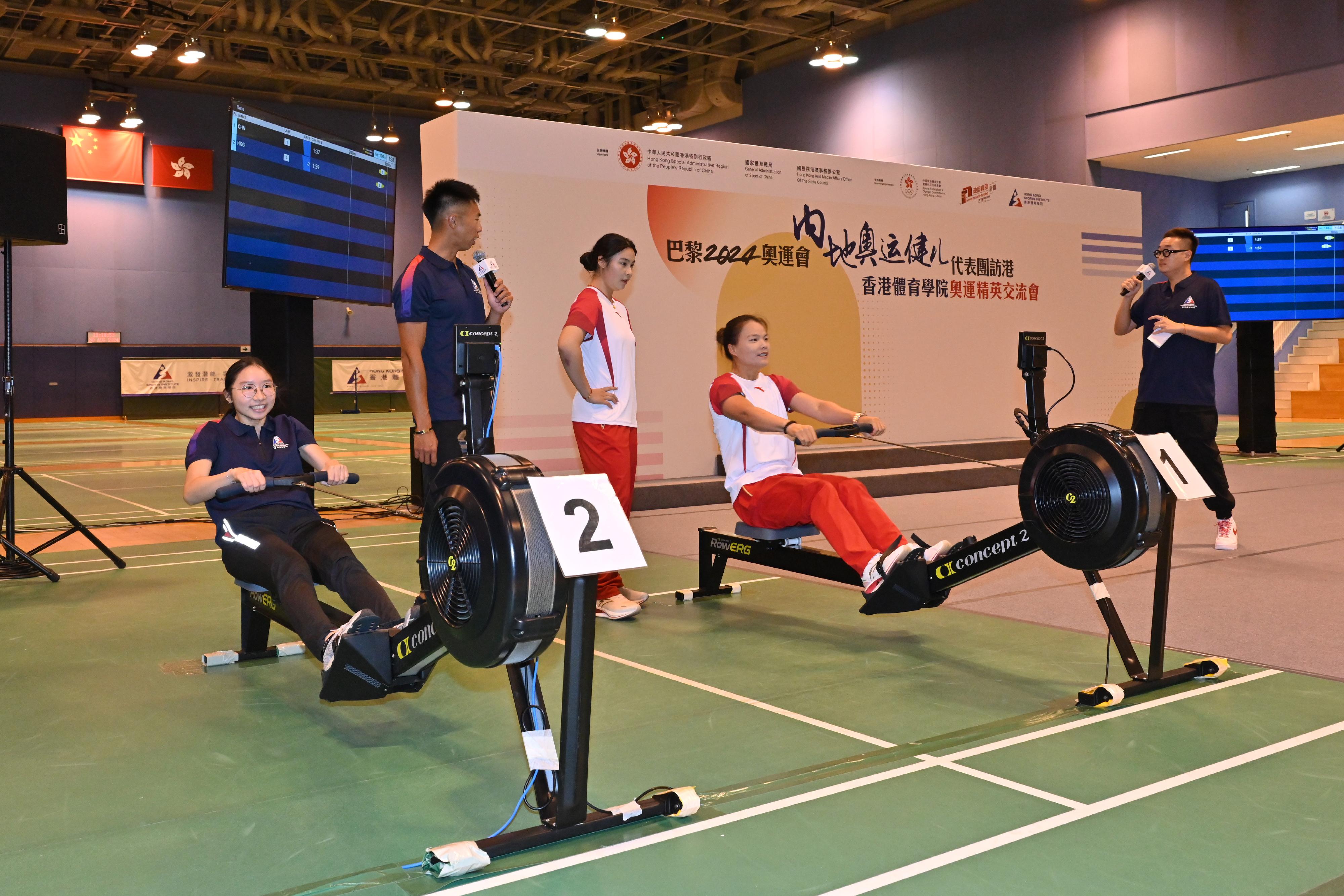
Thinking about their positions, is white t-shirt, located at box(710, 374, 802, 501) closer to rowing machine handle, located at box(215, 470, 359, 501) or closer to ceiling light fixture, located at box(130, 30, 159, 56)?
rowing machine handle, located at box(215, 470, 359, 501)

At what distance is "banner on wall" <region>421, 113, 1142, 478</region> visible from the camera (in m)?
7.08

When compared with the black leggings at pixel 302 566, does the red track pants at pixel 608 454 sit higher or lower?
higher

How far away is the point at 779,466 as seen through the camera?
160 inches

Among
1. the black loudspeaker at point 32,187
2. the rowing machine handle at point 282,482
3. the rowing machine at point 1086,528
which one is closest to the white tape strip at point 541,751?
the rowing machine handle at point 282,482

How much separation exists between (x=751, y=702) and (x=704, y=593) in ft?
4.90

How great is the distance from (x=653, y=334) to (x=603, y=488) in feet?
18.9

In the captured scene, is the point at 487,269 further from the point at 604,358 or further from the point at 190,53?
the point at 190,53

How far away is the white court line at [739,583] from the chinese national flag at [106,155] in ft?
53.6

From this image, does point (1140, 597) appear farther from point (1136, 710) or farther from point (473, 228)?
point (473, 228)

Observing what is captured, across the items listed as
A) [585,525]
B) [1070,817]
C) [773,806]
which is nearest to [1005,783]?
[1070,817]

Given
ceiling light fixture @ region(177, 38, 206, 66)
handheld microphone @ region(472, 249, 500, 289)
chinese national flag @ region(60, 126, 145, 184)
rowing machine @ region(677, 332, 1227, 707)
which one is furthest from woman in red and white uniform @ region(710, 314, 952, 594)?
→ chinese national flag @ region(60, 126, 145, 184)

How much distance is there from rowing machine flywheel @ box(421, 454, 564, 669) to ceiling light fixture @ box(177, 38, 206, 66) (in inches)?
542

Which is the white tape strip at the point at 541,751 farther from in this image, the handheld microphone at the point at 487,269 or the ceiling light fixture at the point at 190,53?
the ceiling light fixture at the point at 190,53

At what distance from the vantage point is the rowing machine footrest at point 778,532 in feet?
13.1
